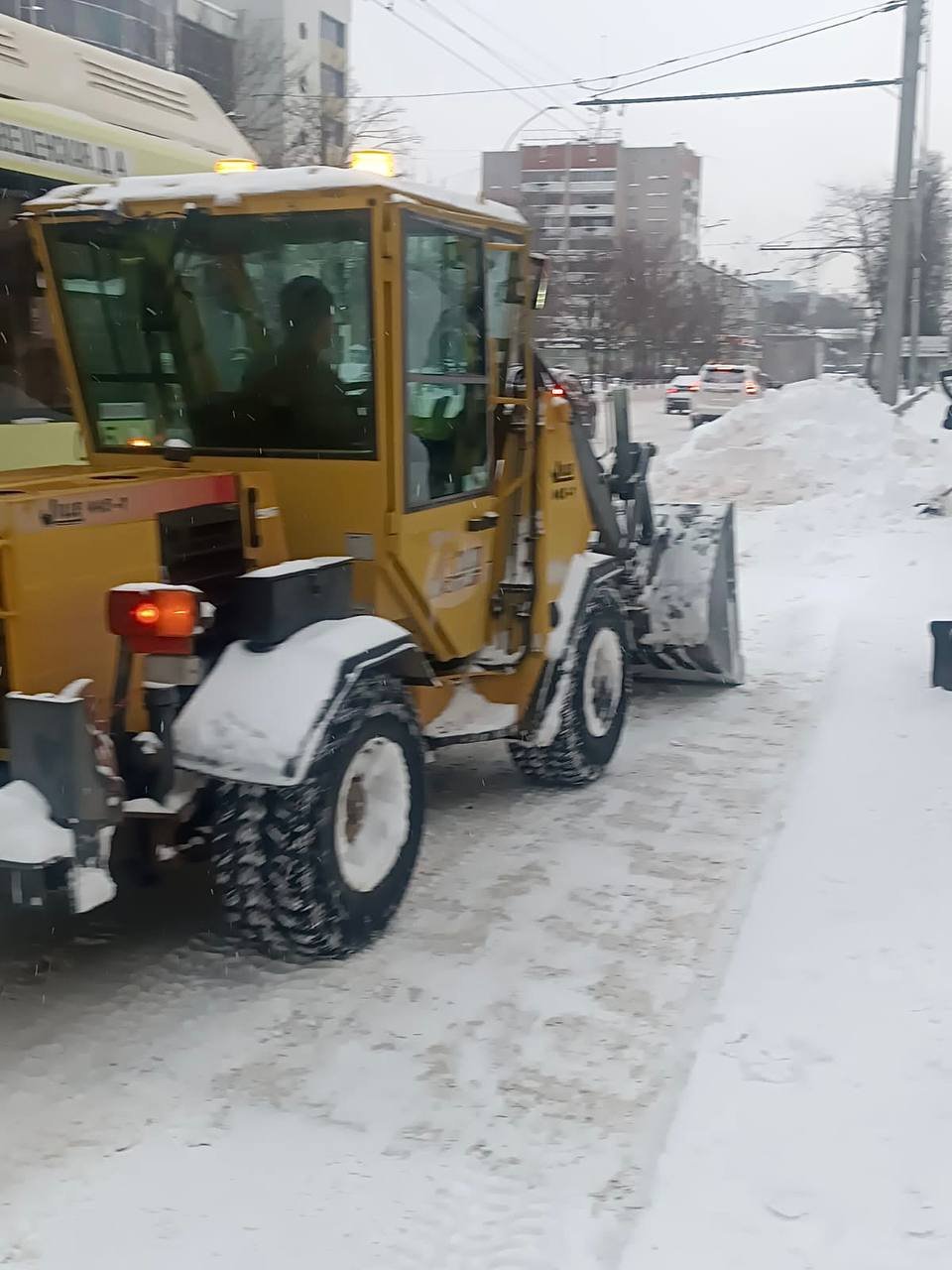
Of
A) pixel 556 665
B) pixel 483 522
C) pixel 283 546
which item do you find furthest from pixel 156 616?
pixel 556 665

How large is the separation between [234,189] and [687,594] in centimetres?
349

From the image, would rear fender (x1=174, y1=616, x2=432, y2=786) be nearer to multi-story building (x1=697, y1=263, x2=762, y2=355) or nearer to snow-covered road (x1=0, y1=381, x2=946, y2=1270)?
snow-covered road (x1=0, y1=381, x2=946, y2=1270)

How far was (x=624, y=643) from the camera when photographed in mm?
6094

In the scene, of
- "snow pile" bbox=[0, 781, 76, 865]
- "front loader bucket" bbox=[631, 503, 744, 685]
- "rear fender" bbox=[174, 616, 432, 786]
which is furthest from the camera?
"front loader bucket" bbox=[631, 503, 744, 685]

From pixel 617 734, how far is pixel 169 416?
2.61 metres

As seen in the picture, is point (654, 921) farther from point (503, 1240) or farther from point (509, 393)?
point (509, 393)

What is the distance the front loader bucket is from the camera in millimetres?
6758

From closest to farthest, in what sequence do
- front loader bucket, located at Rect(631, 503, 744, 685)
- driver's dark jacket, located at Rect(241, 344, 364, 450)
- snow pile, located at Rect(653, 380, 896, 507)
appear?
driver's dark jacket, located at Rect(241, 344, 364, 450) → front loader bucket, located at Rect(631, 503, 744, 685) → snow pile, located at Rect(653, 380, 896, 507)

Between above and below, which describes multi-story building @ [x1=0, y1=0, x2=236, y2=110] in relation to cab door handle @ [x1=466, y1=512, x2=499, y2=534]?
above

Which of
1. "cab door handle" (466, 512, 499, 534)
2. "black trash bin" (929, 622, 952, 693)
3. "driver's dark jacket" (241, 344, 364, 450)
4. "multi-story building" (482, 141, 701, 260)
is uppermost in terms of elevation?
"multi-story building" (482, 141, 701, 260)

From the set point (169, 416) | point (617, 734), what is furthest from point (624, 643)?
point (169, 416)

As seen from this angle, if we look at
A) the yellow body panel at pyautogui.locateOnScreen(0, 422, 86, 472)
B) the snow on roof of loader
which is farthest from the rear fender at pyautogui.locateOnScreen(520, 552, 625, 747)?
the yellow body panel at pyautogui.locateOnScreen(0, 422, 86, 472)

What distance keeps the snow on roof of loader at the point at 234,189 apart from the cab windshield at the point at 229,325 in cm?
7

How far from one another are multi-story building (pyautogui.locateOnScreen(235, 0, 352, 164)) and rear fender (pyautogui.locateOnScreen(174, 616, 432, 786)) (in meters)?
25.0
